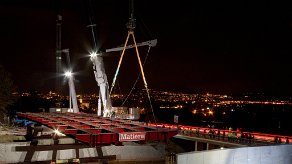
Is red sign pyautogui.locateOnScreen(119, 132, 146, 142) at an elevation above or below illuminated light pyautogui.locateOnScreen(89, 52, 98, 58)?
below

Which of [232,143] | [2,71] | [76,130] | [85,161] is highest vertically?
[2,71]

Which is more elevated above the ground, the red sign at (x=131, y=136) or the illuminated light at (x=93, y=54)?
the illuminated light at (x=93, y=54)

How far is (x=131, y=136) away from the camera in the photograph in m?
21.4

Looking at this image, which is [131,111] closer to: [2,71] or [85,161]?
[85,161]

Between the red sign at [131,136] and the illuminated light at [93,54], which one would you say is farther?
the illuminated light at [93,54]

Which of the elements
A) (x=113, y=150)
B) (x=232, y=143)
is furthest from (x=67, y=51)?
(x=232, y=143)

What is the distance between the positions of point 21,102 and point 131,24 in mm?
89312

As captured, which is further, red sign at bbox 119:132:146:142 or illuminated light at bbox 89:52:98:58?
illuminated light at bbox 89:52:98:58

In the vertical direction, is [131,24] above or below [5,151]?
above

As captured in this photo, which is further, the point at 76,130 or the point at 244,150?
the point at 76,130

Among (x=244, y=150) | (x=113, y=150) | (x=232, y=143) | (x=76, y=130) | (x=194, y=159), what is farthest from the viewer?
(x=113, y=150)

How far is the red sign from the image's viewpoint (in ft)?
68.9

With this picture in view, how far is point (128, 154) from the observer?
4028cm

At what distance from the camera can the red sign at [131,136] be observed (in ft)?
68.9
